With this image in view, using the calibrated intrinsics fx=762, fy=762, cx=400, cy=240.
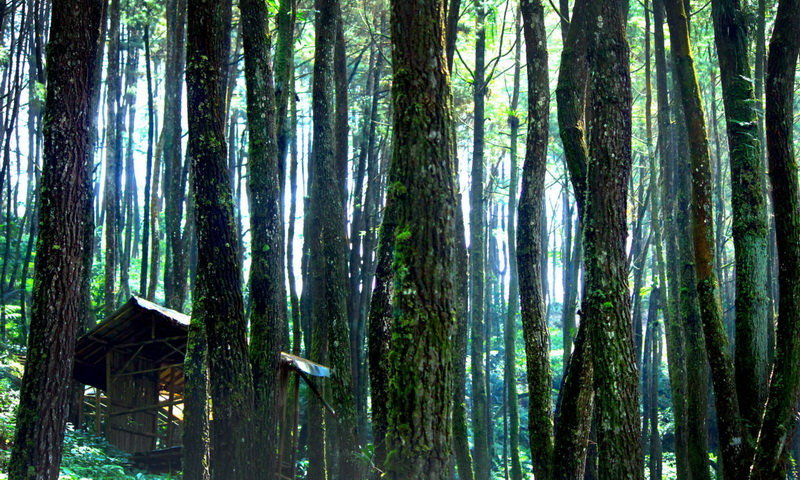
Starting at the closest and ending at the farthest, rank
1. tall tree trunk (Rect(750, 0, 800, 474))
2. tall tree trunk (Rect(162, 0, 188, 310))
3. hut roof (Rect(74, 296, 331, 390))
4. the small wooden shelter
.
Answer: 1. tall tree trunk (Rect(750, 0, 800, 474))
2. hut roof (Rect(74, 296, 331, 390))
3. the small wooden shelter
4. tall tree trunk (Rect(162, 0, 188, 310))

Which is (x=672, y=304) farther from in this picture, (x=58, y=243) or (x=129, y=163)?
(x=129, y=163)

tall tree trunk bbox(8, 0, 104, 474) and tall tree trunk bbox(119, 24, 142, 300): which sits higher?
tall tree trunk bbox(119, 24, 142, 300)

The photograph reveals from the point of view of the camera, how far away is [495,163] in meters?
38.3

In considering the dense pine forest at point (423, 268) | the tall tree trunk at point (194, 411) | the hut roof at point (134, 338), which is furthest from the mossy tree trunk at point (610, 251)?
the hut roof at point (134, 338)

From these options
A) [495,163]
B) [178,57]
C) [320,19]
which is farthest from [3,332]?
[495,163]

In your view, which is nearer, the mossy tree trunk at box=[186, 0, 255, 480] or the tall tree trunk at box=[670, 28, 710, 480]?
the mossy tree trunk at box=[186, 0, 255, 480]

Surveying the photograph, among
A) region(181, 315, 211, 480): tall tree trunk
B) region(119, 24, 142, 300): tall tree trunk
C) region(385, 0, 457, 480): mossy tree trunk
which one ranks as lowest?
region(181, 315, 211, 480): tall tree trunk

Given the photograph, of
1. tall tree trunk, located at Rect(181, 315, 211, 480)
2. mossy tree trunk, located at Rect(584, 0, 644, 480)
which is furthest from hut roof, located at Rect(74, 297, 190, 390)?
mossy tree trunk, located at Rect(584, 0, 644, 480)

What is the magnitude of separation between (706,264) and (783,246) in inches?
48.6

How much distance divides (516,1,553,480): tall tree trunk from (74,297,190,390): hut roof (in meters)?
7.56

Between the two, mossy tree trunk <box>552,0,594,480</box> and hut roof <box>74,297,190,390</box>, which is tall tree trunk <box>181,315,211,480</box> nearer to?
hut roof <box>74,297,190,390</box>

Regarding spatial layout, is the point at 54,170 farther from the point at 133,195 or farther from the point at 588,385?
the point at 133,195

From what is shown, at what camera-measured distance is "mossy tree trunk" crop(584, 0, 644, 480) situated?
7.61 m

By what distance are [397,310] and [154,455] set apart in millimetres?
12535
